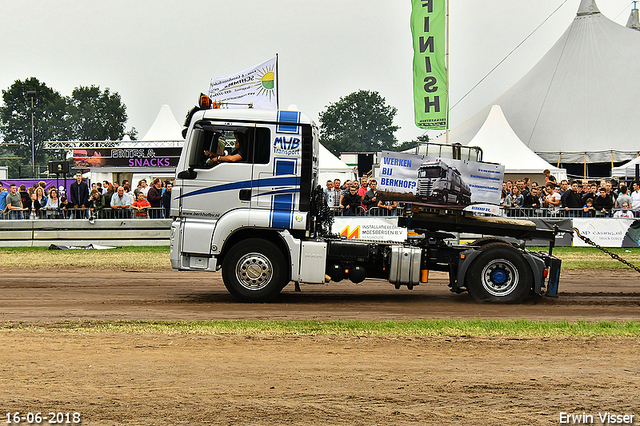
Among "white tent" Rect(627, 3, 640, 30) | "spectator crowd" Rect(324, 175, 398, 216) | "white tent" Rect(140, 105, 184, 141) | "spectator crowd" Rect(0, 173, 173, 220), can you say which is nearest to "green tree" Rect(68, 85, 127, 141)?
"white tent" Rect(140, 105, 184, 141)

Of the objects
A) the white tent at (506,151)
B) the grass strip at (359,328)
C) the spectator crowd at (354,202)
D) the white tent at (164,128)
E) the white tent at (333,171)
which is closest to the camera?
the grass strip at (359,328)

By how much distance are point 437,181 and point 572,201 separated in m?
10.5

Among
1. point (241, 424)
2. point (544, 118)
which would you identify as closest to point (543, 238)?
point (241, 424)

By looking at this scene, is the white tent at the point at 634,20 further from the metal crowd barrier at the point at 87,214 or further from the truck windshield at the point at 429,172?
the truck windshield at the point at 429,172

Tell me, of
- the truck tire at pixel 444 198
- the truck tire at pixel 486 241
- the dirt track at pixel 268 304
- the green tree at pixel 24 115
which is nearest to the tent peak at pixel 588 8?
the dirt track at pixel 268 304

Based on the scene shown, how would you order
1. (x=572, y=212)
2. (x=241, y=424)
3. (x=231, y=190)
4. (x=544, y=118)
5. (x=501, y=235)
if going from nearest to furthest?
(x=241, y=424) < (x=231, y=190) < (x=501, y=235) < (x=572, y=212) < (x=544, y=118)

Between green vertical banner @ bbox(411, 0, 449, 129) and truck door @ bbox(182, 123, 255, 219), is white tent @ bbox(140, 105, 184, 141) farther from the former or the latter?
truck door @ bbox(182, 123, 255, 219)

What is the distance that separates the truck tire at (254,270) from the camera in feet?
35.2

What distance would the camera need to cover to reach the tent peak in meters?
41.2

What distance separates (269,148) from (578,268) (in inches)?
360

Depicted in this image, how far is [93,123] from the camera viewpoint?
392 ft

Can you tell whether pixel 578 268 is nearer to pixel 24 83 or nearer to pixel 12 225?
pixel 12 225

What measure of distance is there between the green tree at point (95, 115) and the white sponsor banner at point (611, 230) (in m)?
106

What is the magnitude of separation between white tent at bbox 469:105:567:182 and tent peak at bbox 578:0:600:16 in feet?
42.8
